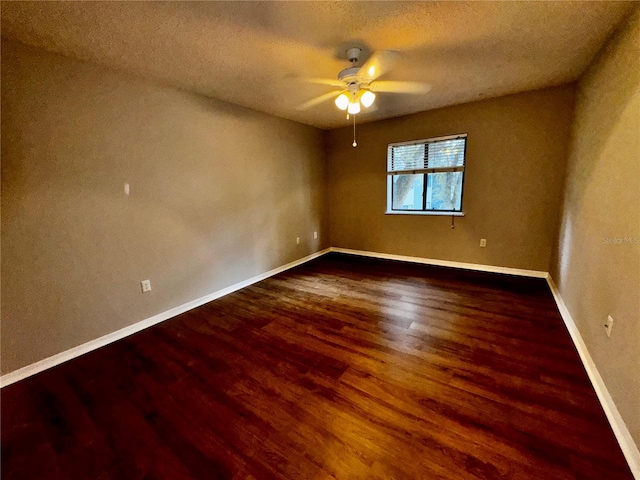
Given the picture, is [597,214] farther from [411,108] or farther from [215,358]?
[215,358]

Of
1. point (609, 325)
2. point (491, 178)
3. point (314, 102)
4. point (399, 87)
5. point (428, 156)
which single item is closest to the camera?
point (609, 325)

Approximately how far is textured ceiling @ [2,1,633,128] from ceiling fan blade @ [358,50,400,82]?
8 cm

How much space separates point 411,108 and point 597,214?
8.42 feet

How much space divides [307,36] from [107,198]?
2.13 meters

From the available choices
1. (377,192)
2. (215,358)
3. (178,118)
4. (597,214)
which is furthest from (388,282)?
(178,118)

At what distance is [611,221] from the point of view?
1620mm

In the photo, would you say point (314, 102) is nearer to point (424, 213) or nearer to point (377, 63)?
point (377, 63)

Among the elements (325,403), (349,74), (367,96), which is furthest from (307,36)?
(325,403)

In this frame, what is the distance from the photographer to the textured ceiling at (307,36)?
5.11 feet

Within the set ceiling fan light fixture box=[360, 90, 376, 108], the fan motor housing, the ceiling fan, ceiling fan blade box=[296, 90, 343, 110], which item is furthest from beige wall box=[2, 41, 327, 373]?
ceiling fan light fixture box=[360, 90, 376, 108]

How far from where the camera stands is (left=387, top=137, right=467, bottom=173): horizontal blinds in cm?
375

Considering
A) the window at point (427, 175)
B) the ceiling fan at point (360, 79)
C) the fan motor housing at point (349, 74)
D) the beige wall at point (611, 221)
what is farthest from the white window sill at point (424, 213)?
the fan motor housing at point (349, 74)

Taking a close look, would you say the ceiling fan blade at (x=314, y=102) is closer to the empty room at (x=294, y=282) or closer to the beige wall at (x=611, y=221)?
the empty room at (x=294, y=282)

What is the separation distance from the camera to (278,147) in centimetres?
389
